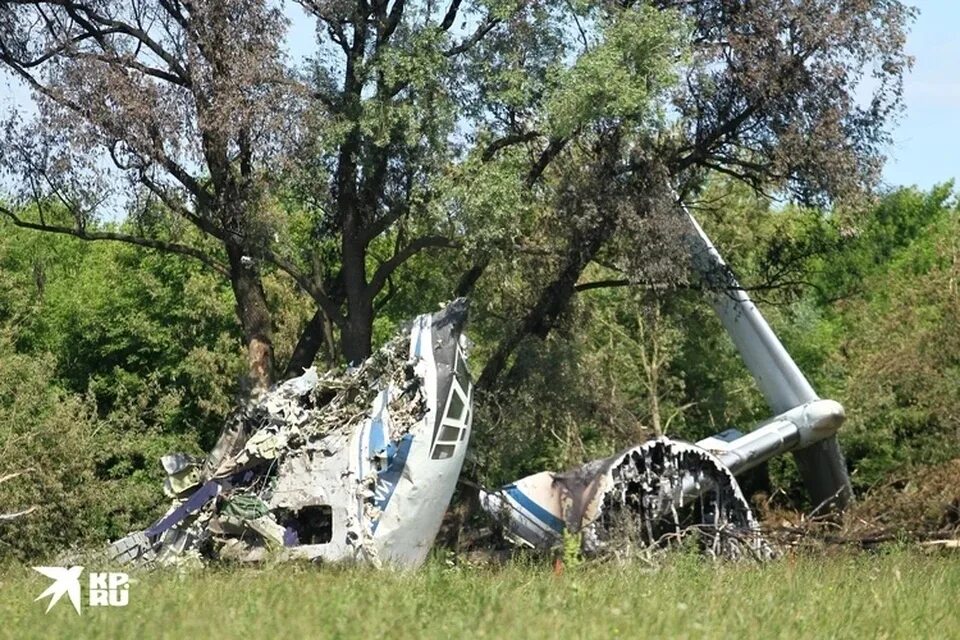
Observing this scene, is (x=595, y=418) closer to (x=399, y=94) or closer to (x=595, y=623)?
(x=399, y=94)

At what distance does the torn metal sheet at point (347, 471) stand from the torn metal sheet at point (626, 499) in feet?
7.72

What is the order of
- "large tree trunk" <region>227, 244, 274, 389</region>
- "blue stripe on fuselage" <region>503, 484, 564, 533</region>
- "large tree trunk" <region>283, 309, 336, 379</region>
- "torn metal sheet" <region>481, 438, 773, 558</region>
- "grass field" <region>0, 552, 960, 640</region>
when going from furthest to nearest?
"large tree trunk" <region>283, 309, 336, 379</region> → "large tree trunk" <region>227, 244, 274, 389</region> → "blue stripe on fuselage" <region>503, 484, 564, 533</region> → "torn metal sheet" <region>481, 438, 773, 558</region> → "grass field" <region>0, 552, 960, 640</region>

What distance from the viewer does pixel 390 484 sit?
777 inches

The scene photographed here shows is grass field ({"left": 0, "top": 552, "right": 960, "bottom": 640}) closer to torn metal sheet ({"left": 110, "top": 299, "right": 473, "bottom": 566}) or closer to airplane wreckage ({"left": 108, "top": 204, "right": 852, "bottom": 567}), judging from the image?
torn metal sheet ({"left": 110, "top": 299, "right": 473, "bottom": 566})

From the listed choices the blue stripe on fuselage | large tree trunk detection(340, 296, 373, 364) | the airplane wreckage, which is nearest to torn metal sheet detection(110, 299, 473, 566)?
the airplane wreckage

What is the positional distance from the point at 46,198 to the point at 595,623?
1774 centimetres

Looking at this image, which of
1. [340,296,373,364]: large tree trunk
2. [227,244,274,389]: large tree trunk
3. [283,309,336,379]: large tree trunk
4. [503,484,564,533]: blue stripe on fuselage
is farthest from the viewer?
[283,309,336,379]: large tree trunk

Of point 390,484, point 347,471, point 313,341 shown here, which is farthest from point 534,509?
point 313,341

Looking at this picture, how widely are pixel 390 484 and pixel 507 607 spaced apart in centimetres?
961

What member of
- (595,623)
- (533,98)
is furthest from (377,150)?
(595,623)

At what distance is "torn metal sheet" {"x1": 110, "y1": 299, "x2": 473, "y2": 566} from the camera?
63.7ft

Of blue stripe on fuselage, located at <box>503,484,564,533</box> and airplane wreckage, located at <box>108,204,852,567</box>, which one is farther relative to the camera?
blue stripe on fuselage, located at <box>503,484,564,533</box>

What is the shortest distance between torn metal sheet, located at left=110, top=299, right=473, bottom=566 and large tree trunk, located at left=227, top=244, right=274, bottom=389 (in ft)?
16.1

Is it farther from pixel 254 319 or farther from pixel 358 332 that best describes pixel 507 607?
pixel 254 319
